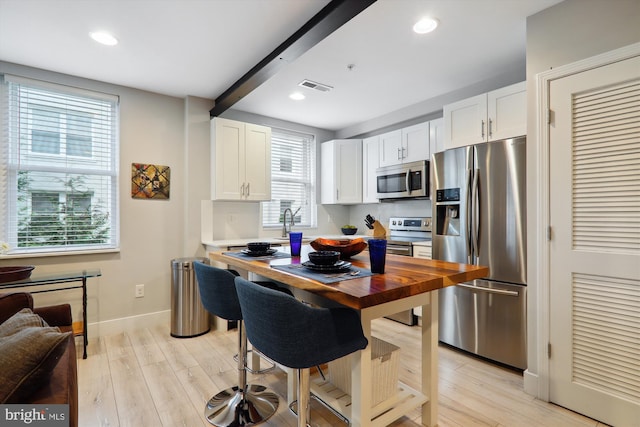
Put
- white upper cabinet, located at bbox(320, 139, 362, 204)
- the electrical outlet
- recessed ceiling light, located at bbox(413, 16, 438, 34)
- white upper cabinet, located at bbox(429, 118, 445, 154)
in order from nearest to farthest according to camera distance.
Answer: recessed ceiling light, located at bbox(413, 16, 438, 34)
the electrical outlet
white upper cabinet, located at bbox(429, 118, 445, 154)
white upper cabinet, located at bbox(320, 139, 362, 204)

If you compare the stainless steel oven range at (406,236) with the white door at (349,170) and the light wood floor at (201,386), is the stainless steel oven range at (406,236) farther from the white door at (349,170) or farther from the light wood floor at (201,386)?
the white door at (349,170)

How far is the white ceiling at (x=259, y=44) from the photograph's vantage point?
2.04 metres

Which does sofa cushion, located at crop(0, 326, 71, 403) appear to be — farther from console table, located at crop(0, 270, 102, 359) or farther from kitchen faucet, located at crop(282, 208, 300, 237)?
kitchen faucet, located at crop(282, 208, 300, 237)

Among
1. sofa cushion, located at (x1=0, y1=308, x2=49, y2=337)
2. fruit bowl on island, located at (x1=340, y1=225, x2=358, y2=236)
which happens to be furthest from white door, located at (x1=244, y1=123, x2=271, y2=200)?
sofa cushion, located at (x1=0, y1=308, x2=49, y2=337)

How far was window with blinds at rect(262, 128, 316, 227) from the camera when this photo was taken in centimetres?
440

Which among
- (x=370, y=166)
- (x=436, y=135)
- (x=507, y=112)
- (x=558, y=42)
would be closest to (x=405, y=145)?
(x=436, y=135)

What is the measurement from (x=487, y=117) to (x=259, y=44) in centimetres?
200

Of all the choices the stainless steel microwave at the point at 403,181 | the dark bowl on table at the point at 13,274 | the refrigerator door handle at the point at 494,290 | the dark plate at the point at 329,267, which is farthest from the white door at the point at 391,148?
the dark bowl on table at the point at 13,274

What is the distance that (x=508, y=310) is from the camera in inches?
95.0

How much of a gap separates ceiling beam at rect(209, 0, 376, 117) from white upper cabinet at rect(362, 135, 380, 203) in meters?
1.91

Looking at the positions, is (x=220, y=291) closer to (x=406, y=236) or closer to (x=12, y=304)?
(x=12, y=304)

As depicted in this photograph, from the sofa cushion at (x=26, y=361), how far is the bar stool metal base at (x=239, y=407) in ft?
3.58

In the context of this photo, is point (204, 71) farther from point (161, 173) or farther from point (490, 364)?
point (490, 364)

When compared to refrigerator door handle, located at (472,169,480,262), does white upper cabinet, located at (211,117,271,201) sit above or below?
above
